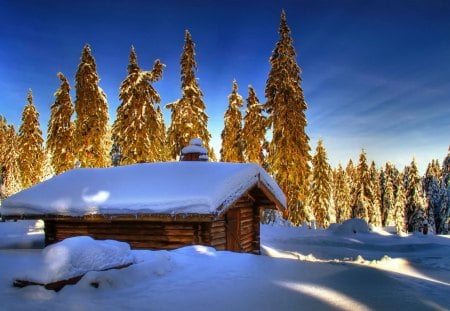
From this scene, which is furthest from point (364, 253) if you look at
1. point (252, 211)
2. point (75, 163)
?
point (75, 163)

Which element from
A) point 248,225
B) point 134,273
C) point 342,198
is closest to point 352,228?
point 248,225

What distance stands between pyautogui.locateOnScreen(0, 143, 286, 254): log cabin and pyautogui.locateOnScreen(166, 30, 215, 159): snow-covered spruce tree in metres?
17.4

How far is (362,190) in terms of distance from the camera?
50438 millimetres

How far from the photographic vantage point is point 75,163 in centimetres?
3366

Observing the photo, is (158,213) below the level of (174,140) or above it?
below

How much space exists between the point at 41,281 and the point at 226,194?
20.1ft

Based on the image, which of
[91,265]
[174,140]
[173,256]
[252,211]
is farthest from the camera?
[174,140]

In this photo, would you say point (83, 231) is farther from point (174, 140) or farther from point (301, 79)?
point (301, 79)

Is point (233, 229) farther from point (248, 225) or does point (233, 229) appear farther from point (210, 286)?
point (210, 286)

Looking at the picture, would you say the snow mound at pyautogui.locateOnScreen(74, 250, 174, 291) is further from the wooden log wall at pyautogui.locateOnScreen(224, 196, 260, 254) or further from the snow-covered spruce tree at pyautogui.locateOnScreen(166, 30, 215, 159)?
the snow-covered spruce tree at pyautogui.locateOnScreen(166, 30, 215, 159)

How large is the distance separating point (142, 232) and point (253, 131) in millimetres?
26791

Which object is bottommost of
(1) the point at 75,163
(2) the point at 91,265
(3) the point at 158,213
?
(2) the point at 91,265

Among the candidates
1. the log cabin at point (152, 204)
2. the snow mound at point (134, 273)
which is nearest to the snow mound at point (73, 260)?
the snow mound at point (134, 273)

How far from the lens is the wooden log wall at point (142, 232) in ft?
37.0
